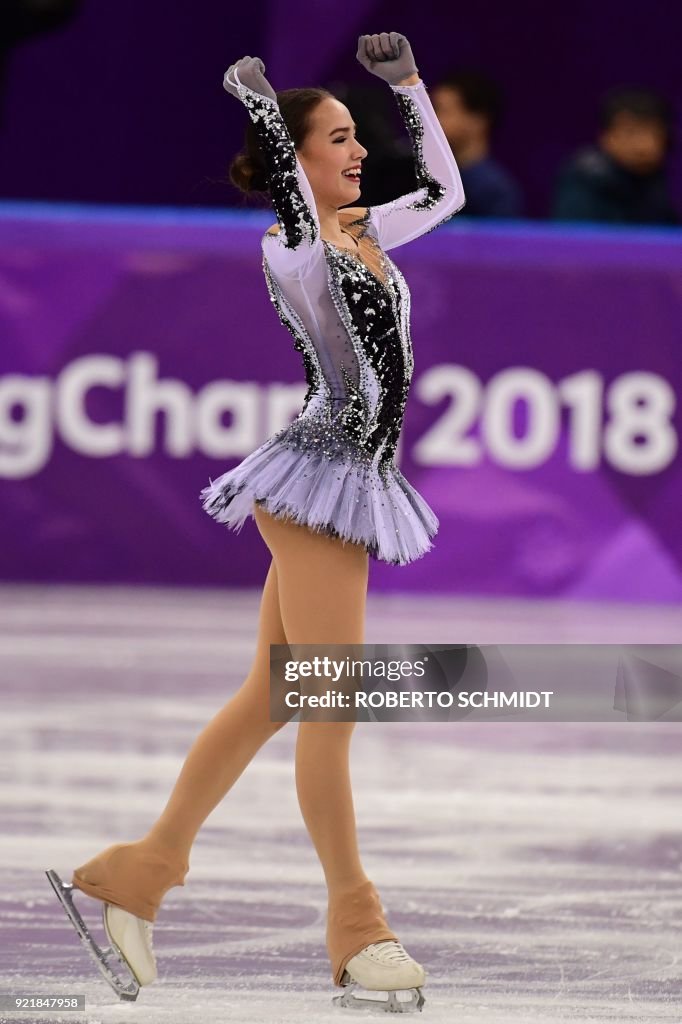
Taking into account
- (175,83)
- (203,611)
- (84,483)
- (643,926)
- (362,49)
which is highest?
(175,83)

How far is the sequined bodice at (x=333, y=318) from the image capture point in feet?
9.60

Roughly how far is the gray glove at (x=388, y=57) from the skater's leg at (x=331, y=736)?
78 cm

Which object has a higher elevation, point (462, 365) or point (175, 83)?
point (175, 83)

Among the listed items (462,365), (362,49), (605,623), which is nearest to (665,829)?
(362,49)

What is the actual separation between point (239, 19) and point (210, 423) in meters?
4.78

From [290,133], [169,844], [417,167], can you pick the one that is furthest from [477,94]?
[169,844]

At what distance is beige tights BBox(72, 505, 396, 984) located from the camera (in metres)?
2.96

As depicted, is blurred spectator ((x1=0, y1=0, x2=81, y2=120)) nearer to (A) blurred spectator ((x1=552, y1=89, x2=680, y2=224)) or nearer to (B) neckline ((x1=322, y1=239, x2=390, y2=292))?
(A) blurred spectator ((x1=552, y1=89, x2=680, y2=224))

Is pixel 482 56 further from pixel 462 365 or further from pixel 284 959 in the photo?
pixel 284 959

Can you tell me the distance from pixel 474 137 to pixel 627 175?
70 cm

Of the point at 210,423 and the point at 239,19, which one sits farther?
the point at 239,19

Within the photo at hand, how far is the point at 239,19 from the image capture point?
11.8 metres

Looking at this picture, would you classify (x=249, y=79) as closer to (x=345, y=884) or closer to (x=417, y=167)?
(x=417, y=167)

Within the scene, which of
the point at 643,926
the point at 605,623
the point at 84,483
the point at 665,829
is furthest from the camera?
the point at 84,483
